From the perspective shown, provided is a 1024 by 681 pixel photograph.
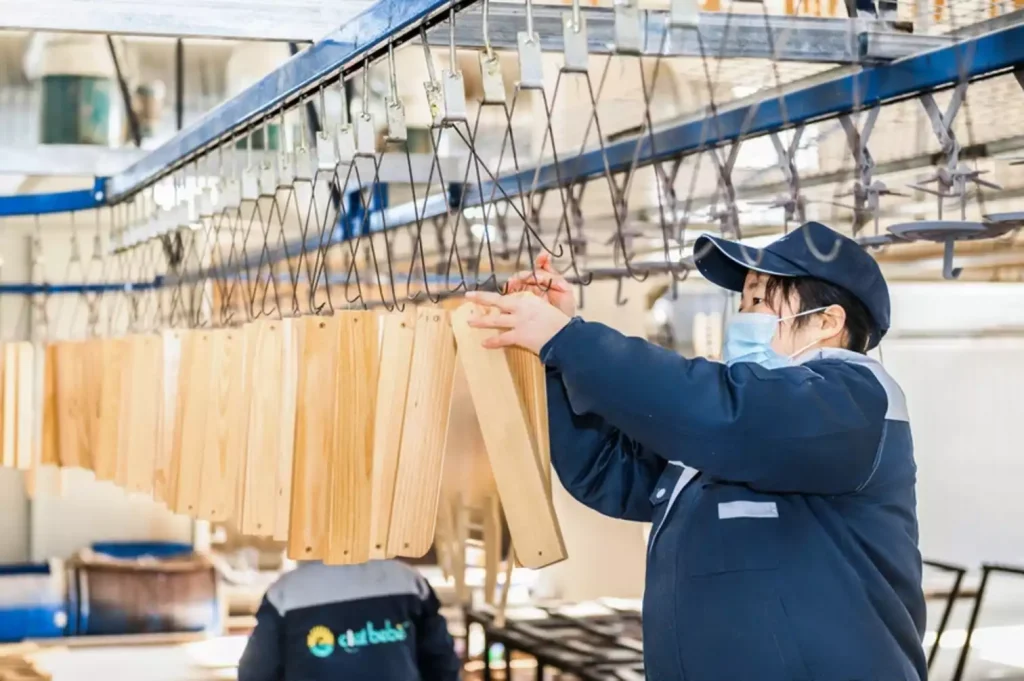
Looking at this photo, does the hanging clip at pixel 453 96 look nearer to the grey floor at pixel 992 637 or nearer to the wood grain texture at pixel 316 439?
the wood grain texture at pixel 316 439

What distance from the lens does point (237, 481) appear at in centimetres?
241

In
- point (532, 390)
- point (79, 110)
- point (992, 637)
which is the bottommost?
point (992, 637)

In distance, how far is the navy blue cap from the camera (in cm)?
202

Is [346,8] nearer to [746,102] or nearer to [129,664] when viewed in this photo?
[746,102]

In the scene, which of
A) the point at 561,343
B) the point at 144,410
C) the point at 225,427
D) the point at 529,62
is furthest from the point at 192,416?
the point at 529,62

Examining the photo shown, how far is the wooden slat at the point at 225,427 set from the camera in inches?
95.7

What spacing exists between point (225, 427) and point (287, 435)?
43cm

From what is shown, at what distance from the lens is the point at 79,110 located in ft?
20.3

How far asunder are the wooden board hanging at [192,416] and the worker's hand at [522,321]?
0.88m

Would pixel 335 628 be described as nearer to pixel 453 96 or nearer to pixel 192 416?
pixel 192 416

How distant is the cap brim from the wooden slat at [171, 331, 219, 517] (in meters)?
0.98

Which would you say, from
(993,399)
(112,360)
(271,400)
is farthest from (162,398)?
(993,399)

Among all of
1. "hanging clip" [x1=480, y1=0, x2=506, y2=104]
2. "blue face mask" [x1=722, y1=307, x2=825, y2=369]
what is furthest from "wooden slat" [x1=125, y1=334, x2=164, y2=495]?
"hanging clip" [x1=480, y1=0, x2=506, y2=104]

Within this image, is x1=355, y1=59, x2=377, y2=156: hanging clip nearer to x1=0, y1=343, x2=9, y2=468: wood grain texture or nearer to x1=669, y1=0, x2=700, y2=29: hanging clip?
x1=669, y1=0, x2=700, y2=29: hanging clip
